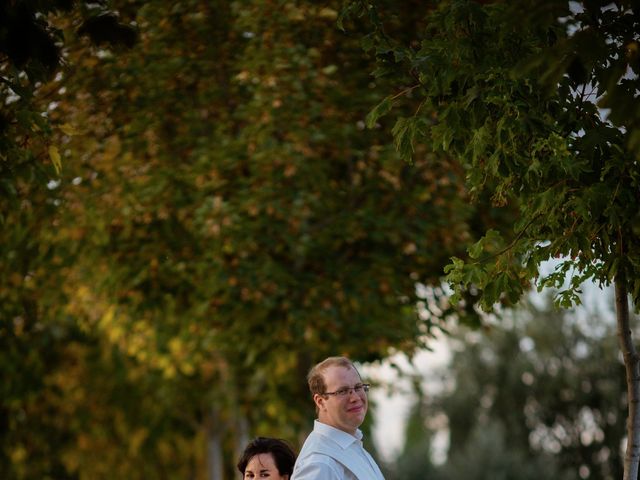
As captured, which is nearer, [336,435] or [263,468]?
[336,435]

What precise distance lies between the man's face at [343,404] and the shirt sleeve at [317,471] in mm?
291

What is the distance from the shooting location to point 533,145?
544cm

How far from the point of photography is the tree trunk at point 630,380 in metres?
5.58

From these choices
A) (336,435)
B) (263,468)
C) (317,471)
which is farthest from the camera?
(263,468)

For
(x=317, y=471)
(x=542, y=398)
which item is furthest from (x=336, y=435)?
(x=542, y=398)

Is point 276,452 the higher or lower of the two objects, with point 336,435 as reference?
lower

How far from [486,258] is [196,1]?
6.74 m

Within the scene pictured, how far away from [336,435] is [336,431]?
29 mm

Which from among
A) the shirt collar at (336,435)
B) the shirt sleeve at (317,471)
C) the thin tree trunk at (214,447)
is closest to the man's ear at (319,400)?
the shirt collar at (336,435)

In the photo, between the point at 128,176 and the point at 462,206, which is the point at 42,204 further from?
the point at 462,206

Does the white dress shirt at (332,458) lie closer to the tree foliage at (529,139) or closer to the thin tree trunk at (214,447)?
the tree foliage at (529,139)

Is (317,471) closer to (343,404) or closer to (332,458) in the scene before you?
(332,458)

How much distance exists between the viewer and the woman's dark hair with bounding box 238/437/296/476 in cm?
695

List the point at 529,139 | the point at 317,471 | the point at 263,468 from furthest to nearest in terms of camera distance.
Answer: the point at 263,468 → the point at 529,139 → the point at 317,471
